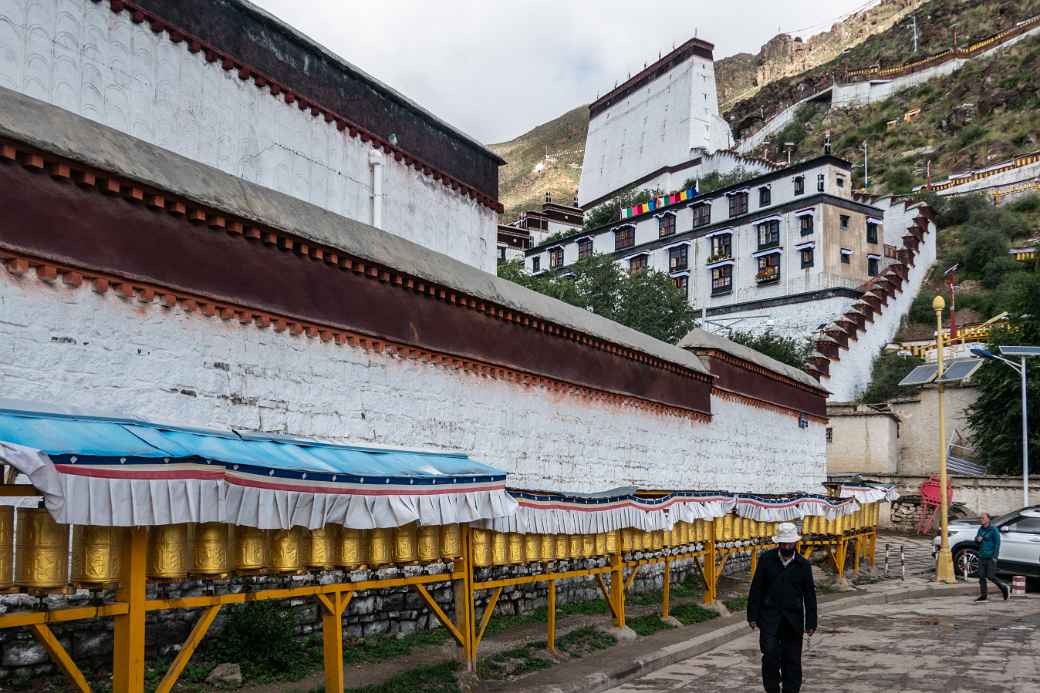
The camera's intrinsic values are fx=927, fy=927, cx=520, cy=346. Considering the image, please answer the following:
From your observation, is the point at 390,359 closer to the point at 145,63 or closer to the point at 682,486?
the point at 145,63

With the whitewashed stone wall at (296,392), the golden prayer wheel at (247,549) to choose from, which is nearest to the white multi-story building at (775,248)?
the whitewashed stone wall at (296,392)

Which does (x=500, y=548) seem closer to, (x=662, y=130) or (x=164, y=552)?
(x=164, y=552)

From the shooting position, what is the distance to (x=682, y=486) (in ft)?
60.0

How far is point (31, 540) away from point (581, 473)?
33.6ft

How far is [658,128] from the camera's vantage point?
3007 inches

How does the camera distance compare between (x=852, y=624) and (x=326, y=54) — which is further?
(x=326, y=54)

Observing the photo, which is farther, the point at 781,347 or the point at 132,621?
the point at 781,347

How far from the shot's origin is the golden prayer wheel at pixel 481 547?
934cm

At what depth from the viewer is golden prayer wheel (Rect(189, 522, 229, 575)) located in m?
6.41

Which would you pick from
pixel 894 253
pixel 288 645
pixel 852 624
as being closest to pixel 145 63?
pixel 288 645

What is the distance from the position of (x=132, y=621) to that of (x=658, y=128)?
74609mm

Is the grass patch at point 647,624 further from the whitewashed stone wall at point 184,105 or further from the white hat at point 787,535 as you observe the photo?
the whitewashed stone wall at point 184,105

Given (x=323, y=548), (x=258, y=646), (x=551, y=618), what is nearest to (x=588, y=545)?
(x=551, y=618)

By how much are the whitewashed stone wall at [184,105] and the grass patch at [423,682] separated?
26.7 feet
